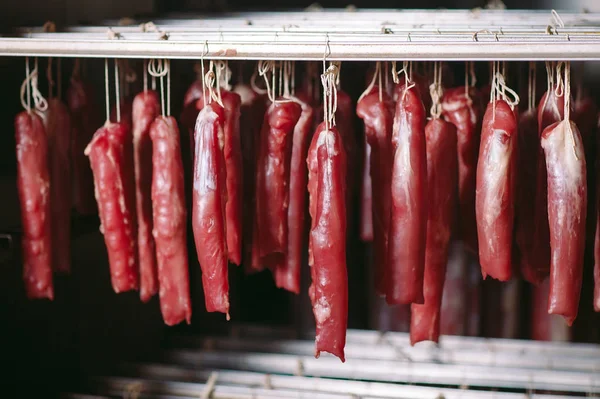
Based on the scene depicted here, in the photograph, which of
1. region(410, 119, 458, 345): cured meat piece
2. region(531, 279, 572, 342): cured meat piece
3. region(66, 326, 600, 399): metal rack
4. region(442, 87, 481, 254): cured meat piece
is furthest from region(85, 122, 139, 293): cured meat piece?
region(531, 279, 572, 342): cured meat piece

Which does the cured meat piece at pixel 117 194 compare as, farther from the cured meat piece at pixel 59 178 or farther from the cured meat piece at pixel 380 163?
the cured meat piece at pixel 380 163

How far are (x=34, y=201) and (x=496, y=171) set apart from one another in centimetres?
164

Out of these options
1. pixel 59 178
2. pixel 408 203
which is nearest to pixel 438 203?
pixel 408 203

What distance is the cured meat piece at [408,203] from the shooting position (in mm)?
2213

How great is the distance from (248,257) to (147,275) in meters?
0.39

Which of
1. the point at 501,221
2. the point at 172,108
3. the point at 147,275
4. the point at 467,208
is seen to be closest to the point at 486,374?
the point at 467,208

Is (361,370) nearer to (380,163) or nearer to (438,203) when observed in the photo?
(438,203)

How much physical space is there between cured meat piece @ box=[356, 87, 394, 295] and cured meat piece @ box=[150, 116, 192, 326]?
0.68 meters

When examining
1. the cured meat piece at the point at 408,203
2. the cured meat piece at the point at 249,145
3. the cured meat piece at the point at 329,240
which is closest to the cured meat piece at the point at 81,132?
the cured meat piece at the point at 249,145

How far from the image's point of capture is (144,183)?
2.54m

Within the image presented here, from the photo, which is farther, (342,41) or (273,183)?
(273,183)

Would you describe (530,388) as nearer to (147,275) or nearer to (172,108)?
(147,275)

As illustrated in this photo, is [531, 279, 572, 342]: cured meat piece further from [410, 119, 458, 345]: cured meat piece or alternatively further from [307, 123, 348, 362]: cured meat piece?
[307, 123, 348, 362]: cured meat piece

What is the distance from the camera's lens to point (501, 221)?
7.22 ft
